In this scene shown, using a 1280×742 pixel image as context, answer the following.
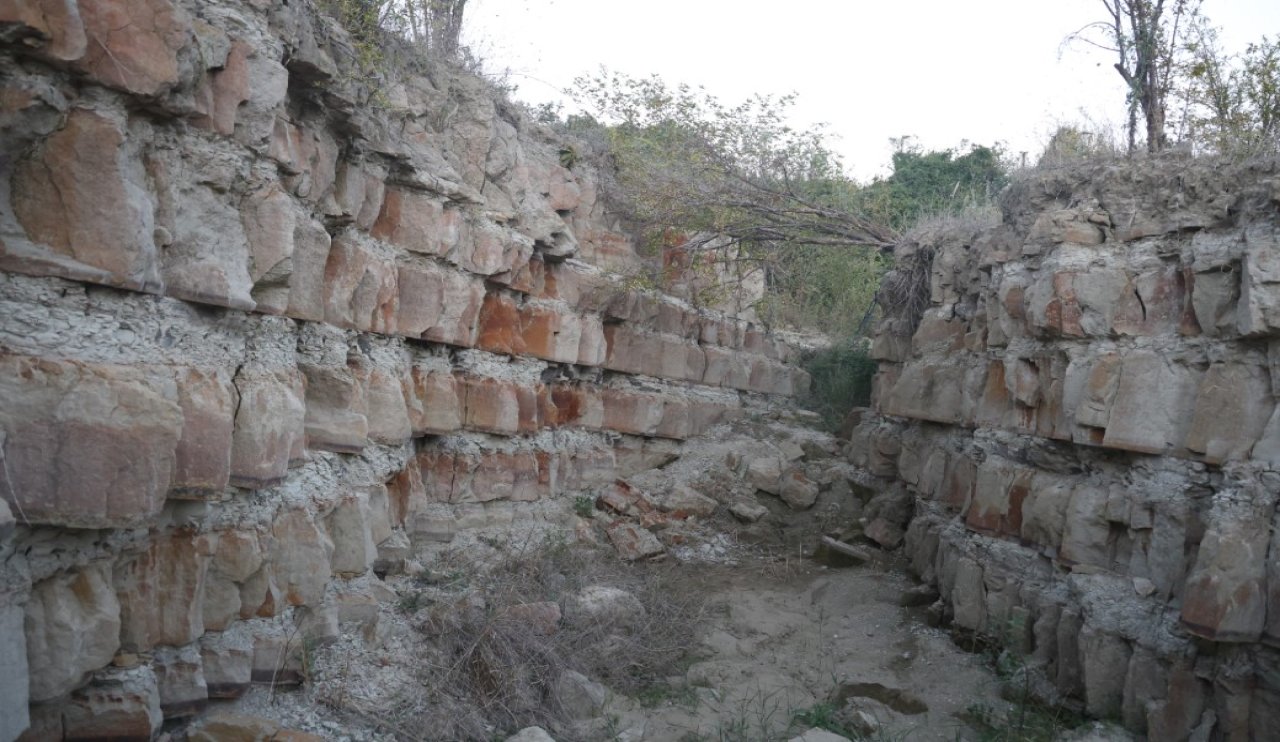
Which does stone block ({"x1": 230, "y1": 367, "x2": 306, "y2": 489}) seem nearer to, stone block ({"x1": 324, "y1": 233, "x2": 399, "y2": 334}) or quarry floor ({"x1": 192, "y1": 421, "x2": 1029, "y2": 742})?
stone block ({"x1": 324, "y1": 233, "x2": 399, "y2": 334})

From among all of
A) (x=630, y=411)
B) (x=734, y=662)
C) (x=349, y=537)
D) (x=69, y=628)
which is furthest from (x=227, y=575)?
(x=630, y=411)

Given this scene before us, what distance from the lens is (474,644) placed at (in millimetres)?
4602

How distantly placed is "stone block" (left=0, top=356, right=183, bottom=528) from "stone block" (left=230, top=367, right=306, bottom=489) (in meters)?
0.51

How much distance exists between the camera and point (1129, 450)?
15.6 feet

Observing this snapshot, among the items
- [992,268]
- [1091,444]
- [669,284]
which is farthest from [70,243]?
[669,284]

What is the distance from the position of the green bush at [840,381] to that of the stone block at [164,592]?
8.18 meters

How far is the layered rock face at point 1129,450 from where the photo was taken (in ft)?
13.0

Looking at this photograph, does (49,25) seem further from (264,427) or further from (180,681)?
(180,681)

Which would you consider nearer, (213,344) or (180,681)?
(180,681)

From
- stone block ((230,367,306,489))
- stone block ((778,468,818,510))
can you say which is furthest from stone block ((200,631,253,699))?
stone block ((778,468,818,510))

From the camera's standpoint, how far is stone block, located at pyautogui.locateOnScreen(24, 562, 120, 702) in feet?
9.00

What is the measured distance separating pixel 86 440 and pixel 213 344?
32.1 inches

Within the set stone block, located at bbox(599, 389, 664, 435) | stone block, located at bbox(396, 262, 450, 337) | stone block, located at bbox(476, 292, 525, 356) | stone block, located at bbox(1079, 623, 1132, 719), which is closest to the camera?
stone block, located at bbox(1079, 623, 1132, 719)

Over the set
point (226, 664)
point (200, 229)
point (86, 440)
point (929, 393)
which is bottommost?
point (226, 664)
